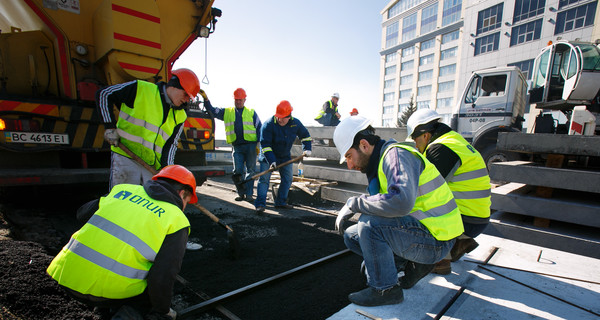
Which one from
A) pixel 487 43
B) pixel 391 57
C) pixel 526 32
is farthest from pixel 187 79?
pixel 391 57

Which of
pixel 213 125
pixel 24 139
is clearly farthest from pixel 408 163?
pixel 24 139

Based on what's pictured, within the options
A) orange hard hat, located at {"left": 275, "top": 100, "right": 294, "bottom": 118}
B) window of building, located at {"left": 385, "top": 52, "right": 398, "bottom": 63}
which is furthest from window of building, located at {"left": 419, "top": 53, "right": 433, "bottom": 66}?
orange hard hat, located at {"left": 275, "top": 100, "right": 294, "bottom": 118}

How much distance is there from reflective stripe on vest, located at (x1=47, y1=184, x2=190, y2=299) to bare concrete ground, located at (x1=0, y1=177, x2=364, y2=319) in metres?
0.57

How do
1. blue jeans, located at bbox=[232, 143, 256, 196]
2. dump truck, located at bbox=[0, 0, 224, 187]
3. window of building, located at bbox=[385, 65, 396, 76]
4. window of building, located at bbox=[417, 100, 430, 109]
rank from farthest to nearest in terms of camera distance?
1. window of building, located at bbox=[385, 65, 396, 76]
2. window of building, located at bbox=[417, 100, 430, 109]
3. blue jeans, located at bbox=[232, 143, 256, 196]
4. dump truck, located at bbox=[0, 0, 224, 187]

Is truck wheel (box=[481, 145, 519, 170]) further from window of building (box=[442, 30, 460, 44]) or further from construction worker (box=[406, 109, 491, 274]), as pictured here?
window of building (box=[442, 30, 460, 44])

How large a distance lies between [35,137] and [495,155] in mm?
8260

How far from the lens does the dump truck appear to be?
3.15 metres

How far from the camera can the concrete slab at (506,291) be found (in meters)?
1.89

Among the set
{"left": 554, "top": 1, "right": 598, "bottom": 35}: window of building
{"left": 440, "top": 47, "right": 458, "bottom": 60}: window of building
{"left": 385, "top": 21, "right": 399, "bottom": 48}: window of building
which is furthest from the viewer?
{"left": 385, "top": 21, "right": 399, "bottom": 48}: window of building

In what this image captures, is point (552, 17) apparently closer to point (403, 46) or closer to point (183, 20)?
point (403, 46)

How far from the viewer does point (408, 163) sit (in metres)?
1.72

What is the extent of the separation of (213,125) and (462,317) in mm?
4025

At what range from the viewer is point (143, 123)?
2.61 m

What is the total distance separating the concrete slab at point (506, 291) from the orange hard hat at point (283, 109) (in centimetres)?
316
